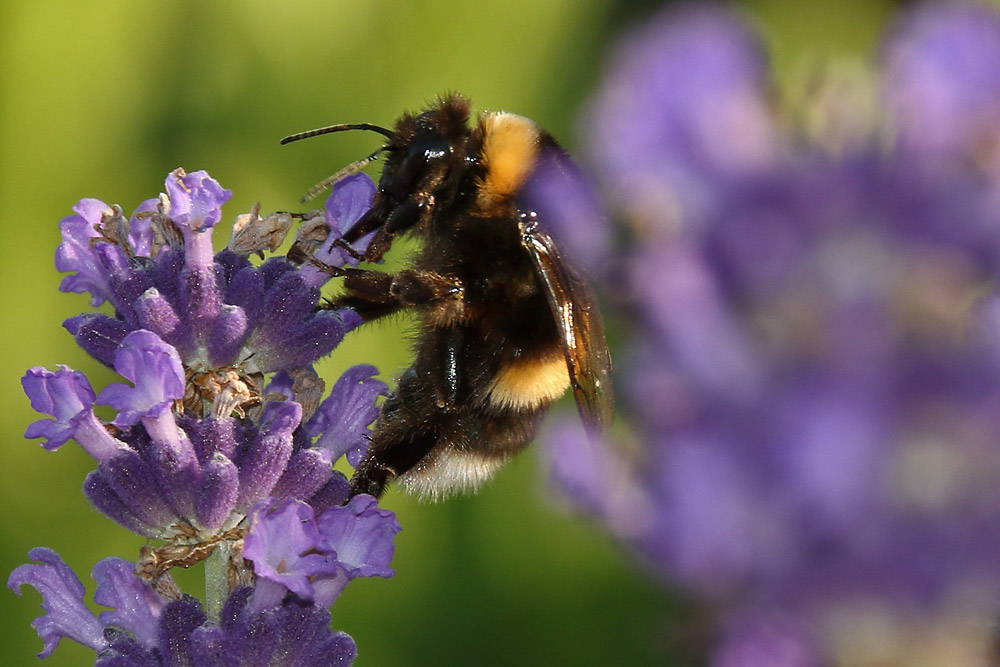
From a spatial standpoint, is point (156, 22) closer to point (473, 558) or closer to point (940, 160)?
point (473, 558)

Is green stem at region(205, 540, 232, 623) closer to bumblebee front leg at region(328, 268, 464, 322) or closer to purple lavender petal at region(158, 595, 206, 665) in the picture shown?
purple lavender petal at region(158, 595, 206, 665)

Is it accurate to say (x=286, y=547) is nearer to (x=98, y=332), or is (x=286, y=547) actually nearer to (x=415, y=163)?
(x=98, y=332)

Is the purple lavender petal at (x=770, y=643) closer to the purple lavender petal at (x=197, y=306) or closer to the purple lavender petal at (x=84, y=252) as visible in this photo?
the purple lavender petal at (x=197, y=306)

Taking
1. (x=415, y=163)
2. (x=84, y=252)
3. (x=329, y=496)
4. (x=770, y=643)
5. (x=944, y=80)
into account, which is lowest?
(x=770, y=643)

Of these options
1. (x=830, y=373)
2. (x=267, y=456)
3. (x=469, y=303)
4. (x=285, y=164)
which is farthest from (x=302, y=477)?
(x=285, y=164)

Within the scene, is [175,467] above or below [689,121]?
below

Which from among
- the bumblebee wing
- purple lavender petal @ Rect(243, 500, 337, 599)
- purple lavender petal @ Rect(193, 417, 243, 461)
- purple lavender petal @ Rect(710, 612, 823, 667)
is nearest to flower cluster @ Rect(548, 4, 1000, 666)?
purple lavender petal @ Rect(710, 612, 823, 667)

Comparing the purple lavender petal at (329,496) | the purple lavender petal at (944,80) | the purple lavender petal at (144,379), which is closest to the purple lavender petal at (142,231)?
the purple lavender petal at (144,379)
